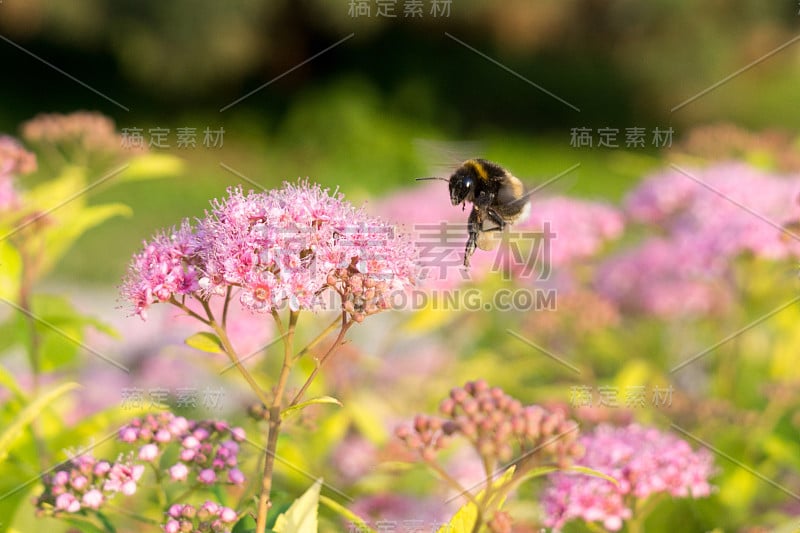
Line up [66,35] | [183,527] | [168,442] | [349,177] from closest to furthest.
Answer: [183,527] → [168,442] → [349,177] → [66,35]

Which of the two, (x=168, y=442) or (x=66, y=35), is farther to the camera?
(x=66, y=35)

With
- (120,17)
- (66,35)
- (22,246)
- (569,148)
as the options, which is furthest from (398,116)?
(22,246)

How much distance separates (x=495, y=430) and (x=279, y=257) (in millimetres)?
435

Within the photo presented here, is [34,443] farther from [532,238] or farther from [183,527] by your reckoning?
[532,238]

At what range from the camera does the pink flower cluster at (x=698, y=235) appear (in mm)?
2521

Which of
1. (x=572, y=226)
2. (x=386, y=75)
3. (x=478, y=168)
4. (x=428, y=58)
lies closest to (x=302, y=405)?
(x=478, y=168)

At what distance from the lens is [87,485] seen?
1410 mm

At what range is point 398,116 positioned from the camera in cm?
1316

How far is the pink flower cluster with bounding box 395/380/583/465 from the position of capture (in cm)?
143

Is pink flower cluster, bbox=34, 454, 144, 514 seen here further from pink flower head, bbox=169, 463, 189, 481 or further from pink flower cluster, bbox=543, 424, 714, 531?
pink flower cluster, bbox=543, 424, 714, 531

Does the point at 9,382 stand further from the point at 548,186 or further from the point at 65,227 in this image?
the point at 548,186

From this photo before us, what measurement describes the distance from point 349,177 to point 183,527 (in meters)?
4.19

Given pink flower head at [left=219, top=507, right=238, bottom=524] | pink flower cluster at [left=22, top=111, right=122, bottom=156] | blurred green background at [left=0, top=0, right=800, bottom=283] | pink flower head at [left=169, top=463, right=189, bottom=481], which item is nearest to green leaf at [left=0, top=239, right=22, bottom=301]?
pink flower cluster at [left=22, top=111, right=122, bottom=156]

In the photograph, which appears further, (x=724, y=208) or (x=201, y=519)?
(x=724, y=208)
